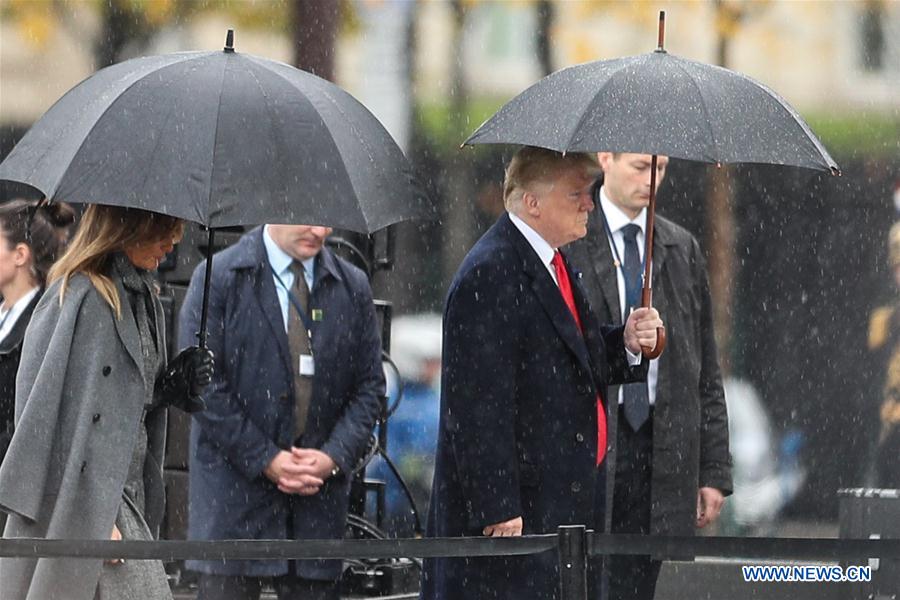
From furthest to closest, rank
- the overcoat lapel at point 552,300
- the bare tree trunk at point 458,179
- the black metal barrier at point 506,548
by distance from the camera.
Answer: the bare tree trunk at point 458,179 < the overcoat lapel at point 552,300 < the black metal barrier at point 506,548

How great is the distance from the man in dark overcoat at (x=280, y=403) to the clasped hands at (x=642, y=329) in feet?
5.02

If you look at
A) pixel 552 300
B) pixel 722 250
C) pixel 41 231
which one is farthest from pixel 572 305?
pixel 722 250

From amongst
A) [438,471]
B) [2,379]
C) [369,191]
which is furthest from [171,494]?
[369,191]

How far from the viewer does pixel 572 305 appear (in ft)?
18.9

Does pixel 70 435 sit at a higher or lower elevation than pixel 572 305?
lower

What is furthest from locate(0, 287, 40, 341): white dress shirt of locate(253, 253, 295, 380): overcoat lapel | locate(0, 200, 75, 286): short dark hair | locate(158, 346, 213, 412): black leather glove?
locate(158, 346, 213, 412): black leather glove

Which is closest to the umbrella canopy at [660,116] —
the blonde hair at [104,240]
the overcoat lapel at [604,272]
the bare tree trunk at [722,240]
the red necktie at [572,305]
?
the red necktie at [572,305]

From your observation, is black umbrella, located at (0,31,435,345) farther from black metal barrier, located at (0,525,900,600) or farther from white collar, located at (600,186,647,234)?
white collar, located at (600,186,647,234)

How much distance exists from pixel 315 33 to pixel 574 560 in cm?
454

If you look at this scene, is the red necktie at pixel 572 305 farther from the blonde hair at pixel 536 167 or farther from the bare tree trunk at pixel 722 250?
the bare tree trunk at pixel 722 250

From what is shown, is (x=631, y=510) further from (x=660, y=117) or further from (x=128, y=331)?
(x=128, y=331)

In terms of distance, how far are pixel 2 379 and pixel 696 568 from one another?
9.08 ft

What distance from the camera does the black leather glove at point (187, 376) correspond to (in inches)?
208

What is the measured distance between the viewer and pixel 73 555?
472 centimetres
